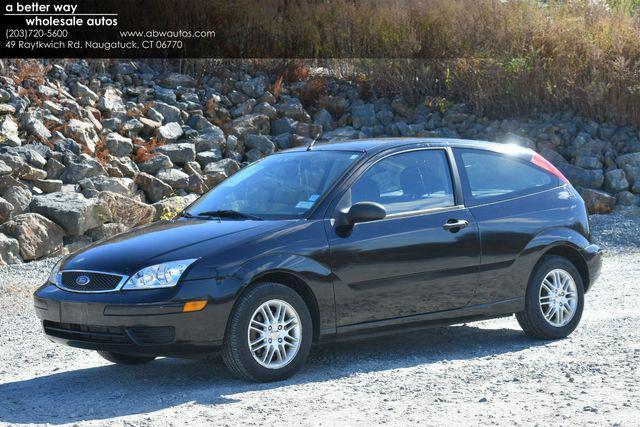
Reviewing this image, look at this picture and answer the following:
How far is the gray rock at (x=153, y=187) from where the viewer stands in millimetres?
16125

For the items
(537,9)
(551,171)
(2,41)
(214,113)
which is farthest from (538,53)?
(551,171)

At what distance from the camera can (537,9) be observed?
2272 cm

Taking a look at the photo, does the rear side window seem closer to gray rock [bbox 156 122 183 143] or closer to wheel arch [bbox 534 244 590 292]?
wheel arch [bbox 534 244 590 292]

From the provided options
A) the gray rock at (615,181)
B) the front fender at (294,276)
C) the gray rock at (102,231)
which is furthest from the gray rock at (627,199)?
the front fender at (294,276)

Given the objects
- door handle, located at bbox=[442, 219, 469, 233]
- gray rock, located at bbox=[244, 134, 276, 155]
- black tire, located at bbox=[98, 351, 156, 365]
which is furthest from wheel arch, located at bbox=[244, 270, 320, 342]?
gray rock, located at bbox=[244, 134, 276, 155]

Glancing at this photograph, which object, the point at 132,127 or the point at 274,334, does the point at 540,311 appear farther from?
the point at 132,127

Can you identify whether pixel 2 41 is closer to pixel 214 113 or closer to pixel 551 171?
pixel 214 113

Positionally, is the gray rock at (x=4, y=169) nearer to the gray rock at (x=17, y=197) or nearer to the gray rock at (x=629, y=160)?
the gray rock at (x=17, y=197)

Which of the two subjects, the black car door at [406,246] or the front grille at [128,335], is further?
the black car door at [406,246]

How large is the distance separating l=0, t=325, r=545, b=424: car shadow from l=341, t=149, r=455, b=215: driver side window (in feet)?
3.81

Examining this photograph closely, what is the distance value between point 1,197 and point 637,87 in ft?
39.1

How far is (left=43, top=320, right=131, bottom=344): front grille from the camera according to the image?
696cm

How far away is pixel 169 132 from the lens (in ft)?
59.6

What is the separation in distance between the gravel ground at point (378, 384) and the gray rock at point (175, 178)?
22.2ft
